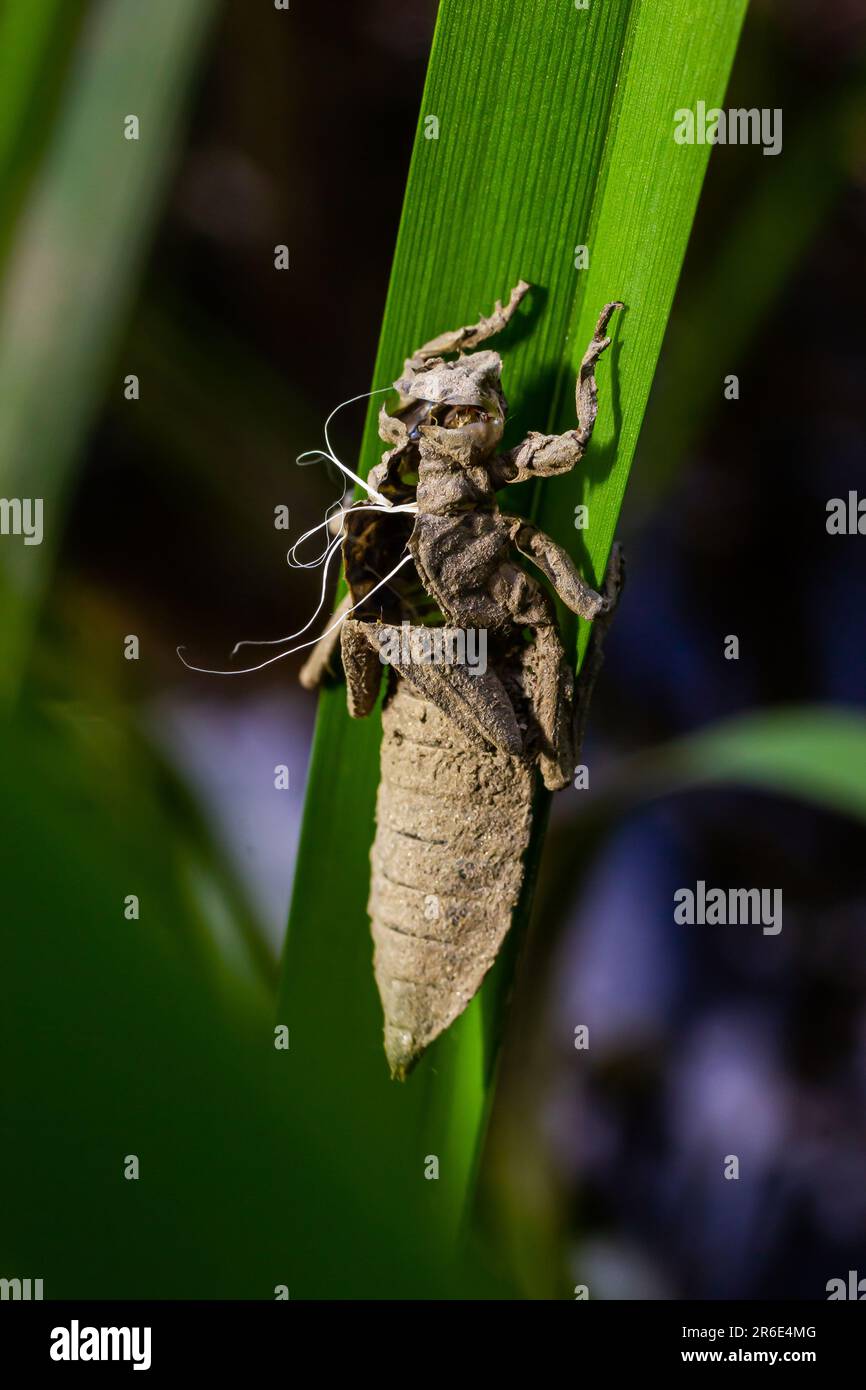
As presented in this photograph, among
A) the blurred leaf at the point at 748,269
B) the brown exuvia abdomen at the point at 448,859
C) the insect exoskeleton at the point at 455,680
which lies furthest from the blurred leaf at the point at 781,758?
the blurred leaf at the point at 748,269

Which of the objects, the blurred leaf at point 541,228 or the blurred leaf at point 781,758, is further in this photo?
the blurred leaf at point 781,758

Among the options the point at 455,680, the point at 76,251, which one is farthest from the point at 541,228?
the point at 76,251

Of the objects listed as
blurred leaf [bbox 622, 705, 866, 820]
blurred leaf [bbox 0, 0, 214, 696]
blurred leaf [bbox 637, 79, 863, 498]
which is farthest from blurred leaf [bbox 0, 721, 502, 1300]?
blurred leaf [bbox 637, 79, 863, 498]

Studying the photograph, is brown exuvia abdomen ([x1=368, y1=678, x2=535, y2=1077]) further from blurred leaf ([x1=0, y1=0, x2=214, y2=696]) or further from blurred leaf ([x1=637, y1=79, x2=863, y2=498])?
blurred leaf ([x1=637, y1=79, x2=863, y2=498])

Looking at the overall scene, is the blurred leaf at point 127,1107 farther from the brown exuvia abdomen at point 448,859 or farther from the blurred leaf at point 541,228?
the brown exuvia abdomen at point 448,859

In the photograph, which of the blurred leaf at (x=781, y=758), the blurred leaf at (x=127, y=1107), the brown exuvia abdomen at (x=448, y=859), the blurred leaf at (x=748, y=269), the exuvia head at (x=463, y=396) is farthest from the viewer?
the blurred leaf at (x=748, y=269)

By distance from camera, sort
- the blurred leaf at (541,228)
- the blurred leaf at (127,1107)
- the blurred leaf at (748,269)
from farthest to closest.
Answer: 1. the blurred leaf at (748,269)
2. the blurred leaf at (541,228)
3. the blurred leaf at (127,1107)

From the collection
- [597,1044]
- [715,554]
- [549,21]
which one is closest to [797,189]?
[715,554]

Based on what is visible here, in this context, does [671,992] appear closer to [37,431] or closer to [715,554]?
[715,554]
